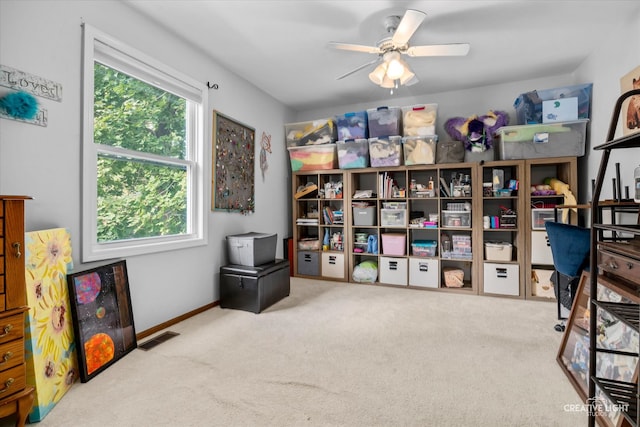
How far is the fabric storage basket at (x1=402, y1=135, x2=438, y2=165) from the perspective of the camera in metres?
3.56

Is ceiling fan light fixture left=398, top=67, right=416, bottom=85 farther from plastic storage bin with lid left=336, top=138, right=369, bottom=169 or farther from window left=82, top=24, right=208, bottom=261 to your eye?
window left=82, top=24, right=208, bottom=261

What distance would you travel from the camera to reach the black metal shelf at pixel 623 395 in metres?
1.09

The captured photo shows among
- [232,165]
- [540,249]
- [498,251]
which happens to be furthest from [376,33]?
[540,249]

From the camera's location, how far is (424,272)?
3.67m

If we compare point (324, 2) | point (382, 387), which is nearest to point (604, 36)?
point (324, 2)

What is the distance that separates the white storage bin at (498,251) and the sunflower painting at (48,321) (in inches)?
147

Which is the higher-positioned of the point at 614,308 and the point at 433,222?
the point at 433,222

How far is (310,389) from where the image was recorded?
5.47 ft

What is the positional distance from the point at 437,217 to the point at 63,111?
356cm

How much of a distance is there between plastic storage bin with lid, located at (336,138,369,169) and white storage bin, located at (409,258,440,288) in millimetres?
1384

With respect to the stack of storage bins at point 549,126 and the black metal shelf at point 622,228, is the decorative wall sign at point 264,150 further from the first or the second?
the black metal shelf at point 622,228

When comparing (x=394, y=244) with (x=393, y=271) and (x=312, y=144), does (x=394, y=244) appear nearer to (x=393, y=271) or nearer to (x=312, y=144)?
Result: (x=393, y=271)

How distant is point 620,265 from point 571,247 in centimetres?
91

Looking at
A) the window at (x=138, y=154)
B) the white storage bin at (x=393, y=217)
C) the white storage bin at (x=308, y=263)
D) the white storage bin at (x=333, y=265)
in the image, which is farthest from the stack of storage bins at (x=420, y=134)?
the window at (x=138, y=154)
